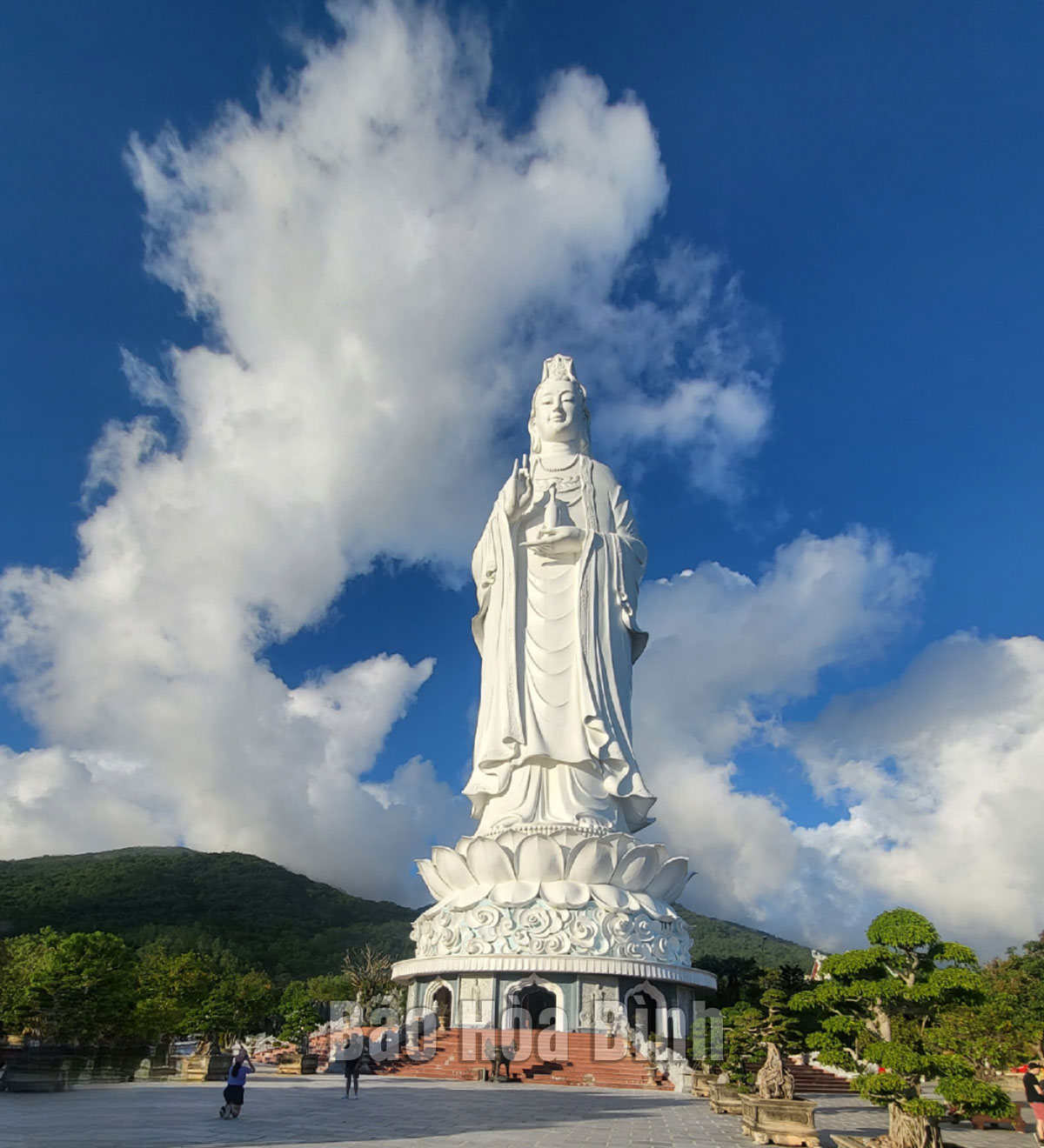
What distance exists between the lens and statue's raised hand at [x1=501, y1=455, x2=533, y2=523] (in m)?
25.4

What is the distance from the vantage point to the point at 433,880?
23375 millimetres

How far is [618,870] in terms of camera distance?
21.2 meters

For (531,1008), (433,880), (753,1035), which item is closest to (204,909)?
(433,880)

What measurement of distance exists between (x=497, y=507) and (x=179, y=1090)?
15673 millimetres

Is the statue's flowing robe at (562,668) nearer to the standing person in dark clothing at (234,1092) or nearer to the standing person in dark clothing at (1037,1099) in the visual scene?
the standing person in dark clothing at (234,1092)

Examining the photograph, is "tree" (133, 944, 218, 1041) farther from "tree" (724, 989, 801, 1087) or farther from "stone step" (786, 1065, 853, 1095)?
"stone step" (786, 1065, 853, 1095)

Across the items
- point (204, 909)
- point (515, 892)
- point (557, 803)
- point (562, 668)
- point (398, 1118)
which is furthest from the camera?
point (204, 909)

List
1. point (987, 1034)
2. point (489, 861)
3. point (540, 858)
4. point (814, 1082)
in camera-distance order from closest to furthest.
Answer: point (987, 1034) < point (814, 1082) < point (540, 858) < point (489, 861)

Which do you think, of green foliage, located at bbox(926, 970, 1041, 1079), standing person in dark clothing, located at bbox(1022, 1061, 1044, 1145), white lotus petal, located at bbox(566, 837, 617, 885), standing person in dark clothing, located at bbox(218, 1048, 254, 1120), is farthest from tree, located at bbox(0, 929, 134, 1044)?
standing person in dark clothing, located at bbox(1022, 1061, 1044, 1145)

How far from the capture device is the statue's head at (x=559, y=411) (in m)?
27.5

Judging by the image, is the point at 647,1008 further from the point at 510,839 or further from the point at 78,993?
the point at 78,993

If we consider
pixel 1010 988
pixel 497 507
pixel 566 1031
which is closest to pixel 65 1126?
pixel 566 1031

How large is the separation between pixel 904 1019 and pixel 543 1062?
27.8 ft

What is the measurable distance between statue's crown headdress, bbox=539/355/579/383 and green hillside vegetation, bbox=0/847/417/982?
113 feet
